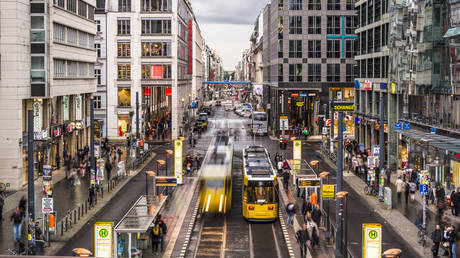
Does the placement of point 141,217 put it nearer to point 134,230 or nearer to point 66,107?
point 134,230

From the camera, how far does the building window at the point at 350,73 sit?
292 ft

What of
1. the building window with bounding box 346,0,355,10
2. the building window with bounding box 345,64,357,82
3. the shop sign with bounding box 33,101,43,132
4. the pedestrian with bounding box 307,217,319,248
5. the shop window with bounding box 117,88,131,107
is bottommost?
the pedestrian with bounding box 307,217,319,248

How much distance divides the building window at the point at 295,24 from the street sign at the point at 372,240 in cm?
7022

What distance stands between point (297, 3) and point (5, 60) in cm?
5579

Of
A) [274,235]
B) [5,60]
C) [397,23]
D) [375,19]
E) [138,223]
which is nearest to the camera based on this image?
[138,223]

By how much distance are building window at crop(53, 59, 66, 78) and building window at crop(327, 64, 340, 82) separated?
4871 centimetres

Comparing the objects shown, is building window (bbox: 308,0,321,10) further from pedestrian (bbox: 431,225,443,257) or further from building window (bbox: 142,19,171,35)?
pedestrian (bbox: 431,225,443,257)

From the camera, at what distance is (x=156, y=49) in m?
84.7

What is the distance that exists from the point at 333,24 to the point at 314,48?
4.84 m

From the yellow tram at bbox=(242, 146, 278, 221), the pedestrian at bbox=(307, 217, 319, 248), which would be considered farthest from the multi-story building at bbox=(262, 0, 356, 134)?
the pedestrian at bbox=(307, 217, 319, 248)

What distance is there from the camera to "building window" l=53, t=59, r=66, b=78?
163 ft

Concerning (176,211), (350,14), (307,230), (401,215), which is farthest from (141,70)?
(307,230)

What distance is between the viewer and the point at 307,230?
82.4ft

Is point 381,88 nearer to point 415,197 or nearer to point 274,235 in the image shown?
point 415,197
